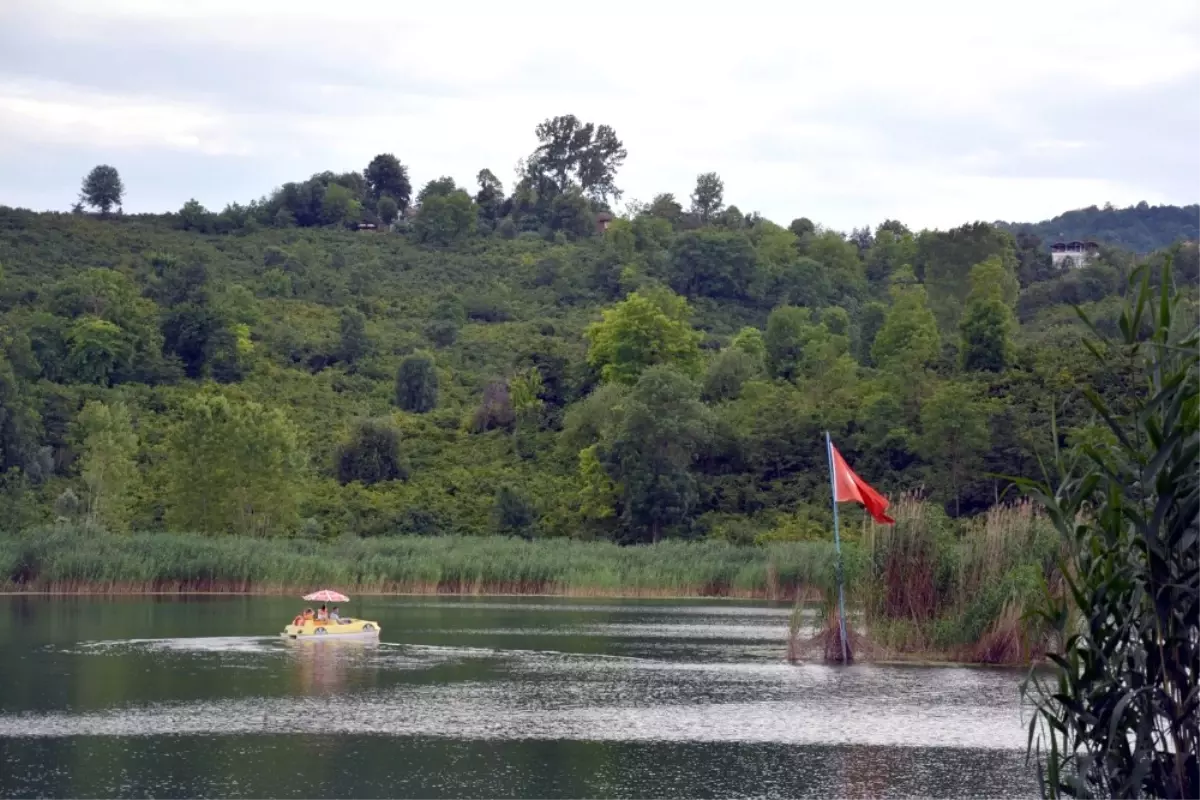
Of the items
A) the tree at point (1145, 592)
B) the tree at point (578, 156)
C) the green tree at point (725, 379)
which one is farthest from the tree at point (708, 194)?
the tree at point (1145, 592)

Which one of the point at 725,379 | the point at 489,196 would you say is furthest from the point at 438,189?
the point at 725,379

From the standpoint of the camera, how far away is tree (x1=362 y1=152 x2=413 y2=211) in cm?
17812

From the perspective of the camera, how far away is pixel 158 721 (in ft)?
101

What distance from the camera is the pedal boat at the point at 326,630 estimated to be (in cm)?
4812

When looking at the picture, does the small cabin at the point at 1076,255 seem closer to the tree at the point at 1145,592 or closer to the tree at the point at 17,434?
the tree at the point at 17,434

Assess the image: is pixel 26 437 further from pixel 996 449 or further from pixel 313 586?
pixel 996 449

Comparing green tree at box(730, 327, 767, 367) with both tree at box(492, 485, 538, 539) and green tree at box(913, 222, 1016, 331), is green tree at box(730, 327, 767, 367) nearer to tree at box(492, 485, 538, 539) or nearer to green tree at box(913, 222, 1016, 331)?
green tree at box(913, 222, 1016, 331)

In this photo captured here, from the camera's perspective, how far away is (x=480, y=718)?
3216cm

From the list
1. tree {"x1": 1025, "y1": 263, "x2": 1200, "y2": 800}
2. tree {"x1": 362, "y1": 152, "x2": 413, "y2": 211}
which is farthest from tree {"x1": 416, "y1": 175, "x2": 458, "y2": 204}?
tree {"x1": 1025, "y1": 263, "x2": 1200, "y2": 800}

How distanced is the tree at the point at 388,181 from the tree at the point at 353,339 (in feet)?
201

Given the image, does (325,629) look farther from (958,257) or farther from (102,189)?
(102,189)

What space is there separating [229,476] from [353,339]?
139 ft

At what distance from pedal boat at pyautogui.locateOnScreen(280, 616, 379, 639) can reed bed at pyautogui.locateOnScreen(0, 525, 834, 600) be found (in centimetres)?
1478

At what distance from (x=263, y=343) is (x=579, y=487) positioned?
3476cm
